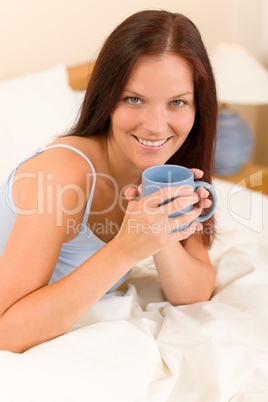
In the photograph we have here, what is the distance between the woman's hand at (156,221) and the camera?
88cm

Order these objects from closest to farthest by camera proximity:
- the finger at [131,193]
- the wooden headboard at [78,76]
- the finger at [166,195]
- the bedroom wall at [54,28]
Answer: the finger at [166,195]
the finger at [131,193]
the bedroom wall at [54,28]
the wooden headboard at [78,76]

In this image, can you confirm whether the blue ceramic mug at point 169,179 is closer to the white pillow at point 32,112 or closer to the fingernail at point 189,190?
the fingernail at point 189,190

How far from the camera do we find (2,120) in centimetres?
165

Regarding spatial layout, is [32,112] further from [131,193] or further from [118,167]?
[131,193]

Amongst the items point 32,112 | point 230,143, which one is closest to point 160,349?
point 32,112

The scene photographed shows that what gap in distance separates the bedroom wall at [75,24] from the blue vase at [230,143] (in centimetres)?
52

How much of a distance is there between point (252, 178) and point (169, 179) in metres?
1.66

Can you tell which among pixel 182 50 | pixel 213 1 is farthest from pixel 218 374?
pixel 213 1

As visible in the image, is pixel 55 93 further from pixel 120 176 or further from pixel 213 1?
pixel 213 1

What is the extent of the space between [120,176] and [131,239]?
366 millimetres

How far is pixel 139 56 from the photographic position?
1017 millimetres

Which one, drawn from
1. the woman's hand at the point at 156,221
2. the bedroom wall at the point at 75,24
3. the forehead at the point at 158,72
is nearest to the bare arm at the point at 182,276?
the woman's hand at the point at 156,221

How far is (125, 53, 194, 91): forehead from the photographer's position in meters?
1.01


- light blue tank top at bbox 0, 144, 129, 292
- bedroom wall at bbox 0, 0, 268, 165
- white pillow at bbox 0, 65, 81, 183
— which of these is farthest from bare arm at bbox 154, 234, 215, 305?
bedroom wall at bbox 0, 0, 268, 165
